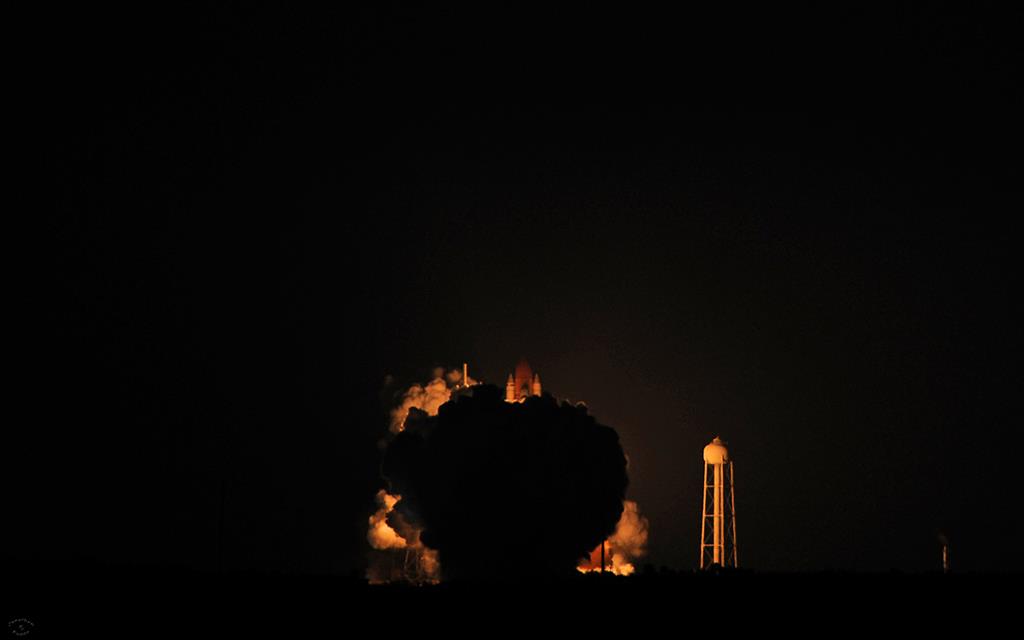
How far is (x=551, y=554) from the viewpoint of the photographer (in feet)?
380

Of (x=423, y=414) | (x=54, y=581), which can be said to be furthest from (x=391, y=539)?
(x=54, y=581)

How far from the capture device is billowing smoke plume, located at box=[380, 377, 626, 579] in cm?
11612

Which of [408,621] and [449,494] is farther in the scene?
[449,494]

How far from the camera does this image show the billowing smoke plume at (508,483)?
4572 inches

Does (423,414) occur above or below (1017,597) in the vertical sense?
above

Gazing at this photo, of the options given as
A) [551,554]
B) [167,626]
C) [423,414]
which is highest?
[423,414]

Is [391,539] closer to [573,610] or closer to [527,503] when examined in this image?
[527,503]

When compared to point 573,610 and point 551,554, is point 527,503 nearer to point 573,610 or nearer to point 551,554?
point 551,554

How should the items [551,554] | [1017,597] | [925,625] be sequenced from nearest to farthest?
[925,625], [1017,597], [551,554]

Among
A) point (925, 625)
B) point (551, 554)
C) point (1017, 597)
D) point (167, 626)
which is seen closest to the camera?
point (167, 626)

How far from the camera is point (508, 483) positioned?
4584 inches

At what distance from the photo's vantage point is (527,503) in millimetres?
116312

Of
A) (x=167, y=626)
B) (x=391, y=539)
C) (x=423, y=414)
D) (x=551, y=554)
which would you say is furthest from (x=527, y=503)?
(x=167, y=626)

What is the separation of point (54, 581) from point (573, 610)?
2223 centimetres
